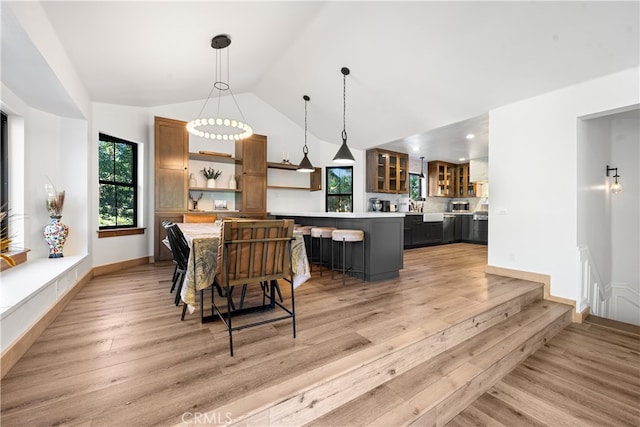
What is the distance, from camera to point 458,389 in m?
1.82

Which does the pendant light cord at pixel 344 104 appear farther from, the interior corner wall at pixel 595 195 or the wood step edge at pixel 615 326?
the wood step edge at pixel 615 326

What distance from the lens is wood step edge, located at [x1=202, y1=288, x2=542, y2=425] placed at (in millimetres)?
1384

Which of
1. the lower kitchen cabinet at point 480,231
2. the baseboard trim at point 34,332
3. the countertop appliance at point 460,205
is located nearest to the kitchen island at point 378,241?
the baseboard trim at point 34,332

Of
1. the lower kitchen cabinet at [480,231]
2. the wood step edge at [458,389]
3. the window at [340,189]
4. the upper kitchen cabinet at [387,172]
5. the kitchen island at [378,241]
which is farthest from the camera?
the lower kitchen cabinet at [480,231]

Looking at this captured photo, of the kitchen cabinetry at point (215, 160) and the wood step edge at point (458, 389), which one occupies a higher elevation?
the kitchen cabinetry at point (215, 160)

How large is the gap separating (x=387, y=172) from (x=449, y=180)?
2899 mm

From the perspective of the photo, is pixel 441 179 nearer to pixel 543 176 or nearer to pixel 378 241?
pixel 543 176

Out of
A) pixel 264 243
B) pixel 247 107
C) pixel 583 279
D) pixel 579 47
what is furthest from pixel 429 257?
pixel 247 107

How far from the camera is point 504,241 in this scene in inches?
152

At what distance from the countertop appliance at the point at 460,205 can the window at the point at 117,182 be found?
8.57 meters

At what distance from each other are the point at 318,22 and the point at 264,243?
2.97 meters

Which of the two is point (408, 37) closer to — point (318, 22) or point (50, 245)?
point (318, 22)

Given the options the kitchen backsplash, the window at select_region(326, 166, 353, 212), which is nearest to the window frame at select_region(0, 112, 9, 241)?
the window at select_region(326, 166, 353, 212)

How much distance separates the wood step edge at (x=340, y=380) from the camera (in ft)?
4.54
